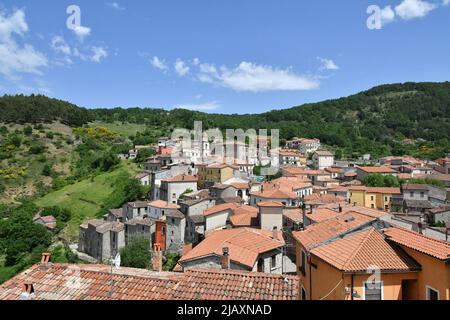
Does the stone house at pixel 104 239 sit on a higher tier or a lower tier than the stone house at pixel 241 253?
lower

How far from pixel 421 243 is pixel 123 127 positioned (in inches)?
4523

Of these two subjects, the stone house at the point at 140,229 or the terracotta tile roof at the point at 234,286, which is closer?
the terracotta tile roof at the point at 234,286

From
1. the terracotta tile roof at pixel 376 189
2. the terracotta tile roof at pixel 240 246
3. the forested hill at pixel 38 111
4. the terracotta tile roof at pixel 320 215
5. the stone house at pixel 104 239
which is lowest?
the stone house at pixel 104 239

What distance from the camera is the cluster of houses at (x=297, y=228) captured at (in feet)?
29.1

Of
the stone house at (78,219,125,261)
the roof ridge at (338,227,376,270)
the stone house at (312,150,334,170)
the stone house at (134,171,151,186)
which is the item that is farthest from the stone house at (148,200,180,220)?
the stone house at (312,150,334,170)

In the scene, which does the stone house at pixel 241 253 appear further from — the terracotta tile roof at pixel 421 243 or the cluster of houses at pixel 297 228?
the terracotta tile roof at pixel 421 243

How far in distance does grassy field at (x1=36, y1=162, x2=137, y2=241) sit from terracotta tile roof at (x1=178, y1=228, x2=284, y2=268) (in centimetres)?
3274

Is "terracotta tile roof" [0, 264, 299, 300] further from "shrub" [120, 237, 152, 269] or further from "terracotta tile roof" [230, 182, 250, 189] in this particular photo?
"terracotta tile roof" [230, 182, 250, 189]

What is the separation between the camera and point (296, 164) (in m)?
75.1

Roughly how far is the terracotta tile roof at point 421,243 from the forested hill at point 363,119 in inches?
3319

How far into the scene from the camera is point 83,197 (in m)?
57.3

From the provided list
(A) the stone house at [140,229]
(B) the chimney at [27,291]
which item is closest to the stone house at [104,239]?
(A) the stone house at [140,229]

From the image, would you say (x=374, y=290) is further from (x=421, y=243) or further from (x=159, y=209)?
Answer: (x=159, y=209)
